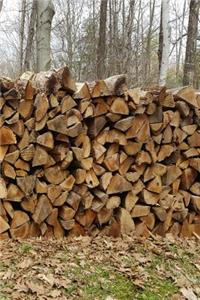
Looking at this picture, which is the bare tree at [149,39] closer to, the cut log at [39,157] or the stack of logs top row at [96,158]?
the stack of logs top row at [96,158]

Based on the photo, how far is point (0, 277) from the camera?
3104 mm

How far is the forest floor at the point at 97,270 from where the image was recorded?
3061 mm

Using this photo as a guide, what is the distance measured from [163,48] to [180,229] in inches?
141

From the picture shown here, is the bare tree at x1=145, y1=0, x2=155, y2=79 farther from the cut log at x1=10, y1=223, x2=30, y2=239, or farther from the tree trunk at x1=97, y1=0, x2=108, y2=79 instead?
the cut log at x1=10, y1=223, x2=30, y2=239

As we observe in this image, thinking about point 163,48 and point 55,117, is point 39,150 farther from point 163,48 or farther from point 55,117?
point 163,48

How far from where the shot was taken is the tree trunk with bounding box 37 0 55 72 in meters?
6.46

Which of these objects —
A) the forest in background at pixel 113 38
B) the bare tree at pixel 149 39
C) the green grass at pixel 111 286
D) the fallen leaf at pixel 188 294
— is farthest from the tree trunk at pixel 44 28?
the bare tree at pixel 149 39

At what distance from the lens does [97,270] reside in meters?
3.39

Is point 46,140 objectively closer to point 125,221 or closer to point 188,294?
point 125,221

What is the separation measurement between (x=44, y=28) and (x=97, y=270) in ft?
13.6

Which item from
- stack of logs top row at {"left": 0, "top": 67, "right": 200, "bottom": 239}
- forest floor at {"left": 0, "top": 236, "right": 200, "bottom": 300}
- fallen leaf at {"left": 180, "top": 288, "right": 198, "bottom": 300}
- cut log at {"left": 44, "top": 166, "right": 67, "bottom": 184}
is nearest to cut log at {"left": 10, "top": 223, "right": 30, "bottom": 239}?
stack of logs top row at {"left": 0, "top": 67, "right": 200, "bottom": 239}

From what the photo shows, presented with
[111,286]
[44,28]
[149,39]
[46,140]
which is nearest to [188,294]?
[111,286]

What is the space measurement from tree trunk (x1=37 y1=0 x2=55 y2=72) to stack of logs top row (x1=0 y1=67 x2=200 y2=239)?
7.92 feet

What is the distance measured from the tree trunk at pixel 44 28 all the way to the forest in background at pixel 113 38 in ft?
0.14
